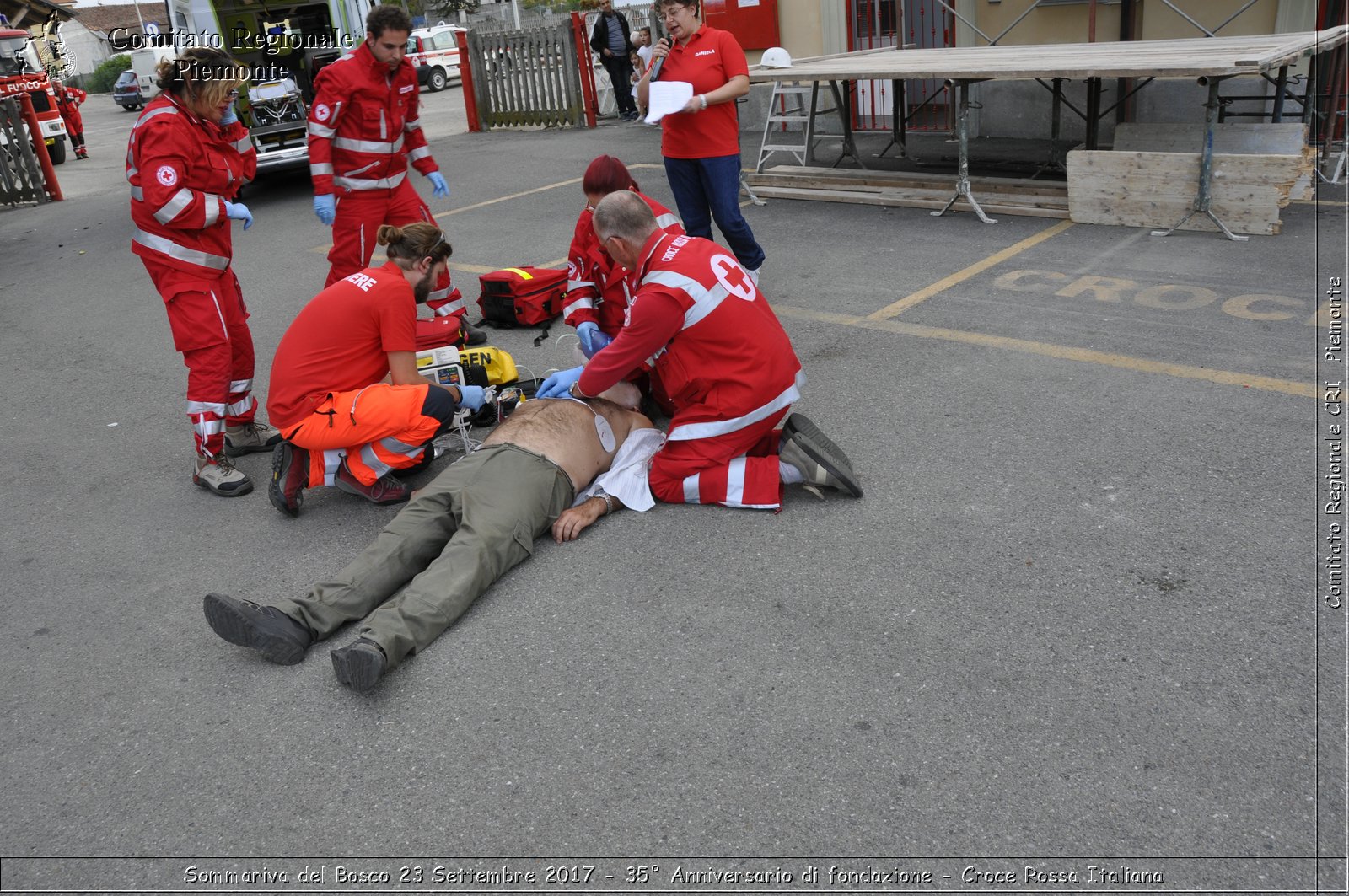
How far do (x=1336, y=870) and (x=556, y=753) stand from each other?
1.92m

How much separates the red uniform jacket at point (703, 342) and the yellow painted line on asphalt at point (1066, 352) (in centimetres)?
195

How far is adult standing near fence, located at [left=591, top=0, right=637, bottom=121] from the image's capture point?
15.7 meters

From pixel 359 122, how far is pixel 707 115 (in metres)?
2.17

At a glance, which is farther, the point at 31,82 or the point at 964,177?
the point at 31,82

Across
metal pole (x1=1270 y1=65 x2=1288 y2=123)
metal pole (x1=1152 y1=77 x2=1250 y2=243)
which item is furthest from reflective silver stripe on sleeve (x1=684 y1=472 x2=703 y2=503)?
metal pole (x1=1270 y1=65 x2=1288 y2=123)

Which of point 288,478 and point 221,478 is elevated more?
point 288,478

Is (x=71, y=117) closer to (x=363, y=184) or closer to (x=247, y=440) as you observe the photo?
(x=363, y=184)

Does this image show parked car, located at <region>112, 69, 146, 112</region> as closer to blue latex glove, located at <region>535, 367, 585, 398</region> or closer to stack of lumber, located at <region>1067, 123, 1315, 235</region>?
stack of lumber, located at <region>1067, 123, 1315, 235</region>

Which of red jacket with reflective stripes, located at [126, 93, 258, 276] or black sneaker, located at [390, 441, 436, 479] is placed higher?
red jacket with reflective stripes, located at [126, 93, 258, 276]

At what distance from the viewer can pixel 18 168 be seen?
48.3 feet

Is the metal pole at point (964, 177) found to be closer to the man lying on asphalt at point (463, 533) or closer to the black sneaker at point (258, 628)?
the man lying on asphalt at point (463, 533)

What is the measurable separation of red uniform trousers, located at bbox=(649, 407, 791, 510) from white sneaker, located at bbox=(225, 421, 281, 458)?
7.64 feet

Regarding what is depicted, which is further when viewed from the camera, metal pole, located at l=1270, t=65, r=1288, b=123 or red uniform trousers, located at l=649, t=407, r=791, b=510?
metal pole, located at l=1270, t=65, r=1288, b=123

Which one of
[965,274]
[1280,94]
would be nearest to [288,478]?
[965,274]
